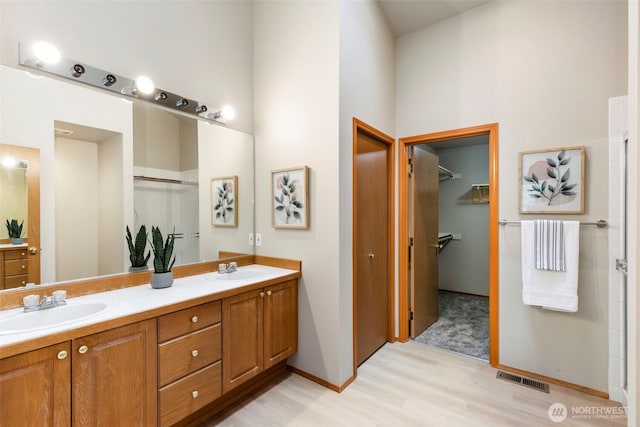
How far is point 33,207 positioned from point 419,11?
10.9ft

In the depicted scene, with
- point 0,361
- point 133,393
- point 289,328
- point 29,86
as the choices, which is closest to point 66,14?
point 29,86

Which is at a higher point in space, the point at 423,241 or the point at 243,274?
the point at 423,241

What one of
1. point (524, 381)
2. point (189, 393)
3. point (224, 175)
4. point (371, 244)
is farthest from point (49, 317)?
point (524, 381)

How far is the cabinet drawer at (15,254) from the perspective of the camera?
A: 56.0 inches

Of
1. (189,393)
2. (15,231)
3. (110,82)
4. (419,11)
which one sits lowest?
(189,393)

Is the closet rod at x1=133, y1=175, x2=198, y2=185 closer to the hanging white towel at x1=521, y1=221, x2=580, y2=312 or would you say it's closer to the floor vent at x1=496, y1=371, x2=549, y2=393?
the hanging white towel at x1=521, y1=221, x2=580, y2=312

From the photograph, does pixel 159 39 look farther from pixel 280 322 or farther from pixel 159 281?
pixel 280 322

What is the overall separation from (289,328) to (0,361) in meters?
1.60

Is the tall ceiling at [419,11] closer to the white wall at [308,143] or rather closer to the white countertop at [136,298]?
the white wall at [308,143]

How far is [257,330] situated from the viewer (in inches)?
79.1

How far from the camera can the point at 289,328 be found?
90.0 inches

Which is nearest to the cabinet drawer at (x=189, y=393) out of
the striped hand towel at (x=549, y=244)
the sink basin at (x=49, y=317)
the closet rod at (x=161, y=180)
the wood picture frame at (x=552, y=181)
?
the sink basin at (x=49, y=317)

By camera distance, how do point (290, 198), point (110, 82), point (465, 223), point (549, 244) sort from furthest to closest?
point (465, 223)
point (290, 198)
point (549, 244)
point (110, 82)

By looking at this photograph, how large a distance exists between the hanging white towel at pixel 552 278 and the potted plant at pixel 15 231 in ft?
10.9
